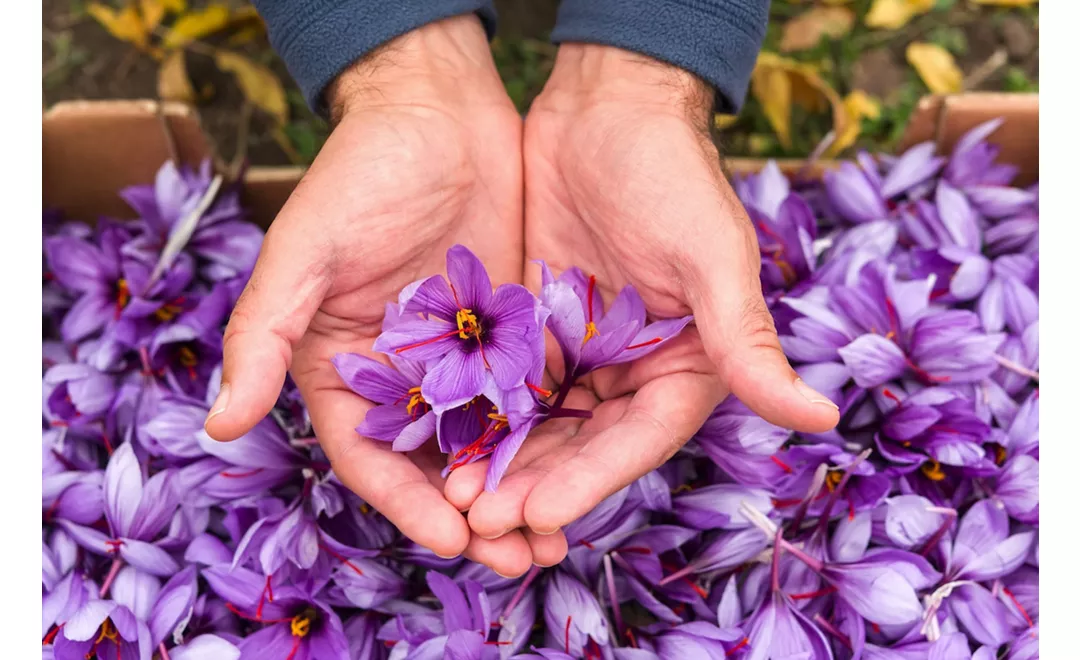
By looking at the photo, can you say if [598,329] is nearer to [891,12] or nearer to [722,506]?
[722,506]

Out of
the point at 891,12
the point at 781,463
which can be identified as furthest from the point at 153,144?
the point at 891,12

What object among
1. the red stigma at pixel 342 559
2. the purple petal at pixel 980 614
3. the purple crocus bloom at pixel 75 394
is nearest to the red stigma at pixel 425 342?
the red stigma at pixel 342 559

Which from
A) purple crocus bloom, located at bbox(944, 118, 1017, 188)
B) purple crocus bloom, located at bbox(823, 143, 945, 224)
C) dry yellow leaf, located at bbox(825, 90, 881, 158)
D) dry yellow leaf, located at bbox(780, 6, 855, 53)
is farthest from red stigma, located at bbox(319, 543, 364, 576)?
dry yellow leaf, located at bbox(780, 6, 855, 53)

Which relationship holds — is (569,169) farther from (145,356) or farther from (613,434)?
(145,356)

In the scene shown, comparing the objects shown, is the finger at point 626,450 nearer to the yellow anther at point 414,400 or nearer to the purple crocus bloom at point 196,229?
the yellow anther at point 414,400

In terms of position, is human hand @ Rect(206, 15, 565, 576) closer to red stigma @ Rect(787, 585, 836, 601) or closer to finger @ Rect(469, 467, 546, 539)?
finger @ Rect(469, 467, 546, 539)

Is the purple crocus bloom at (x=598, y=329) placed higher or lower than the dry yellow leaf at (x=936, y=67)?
higher
